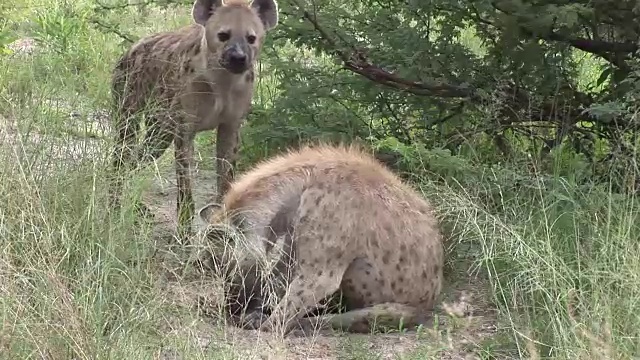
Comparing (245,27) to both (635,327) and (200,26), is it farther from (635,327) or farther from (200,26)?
(635,327)

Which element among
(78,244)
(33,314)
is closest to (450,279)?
(78,244)

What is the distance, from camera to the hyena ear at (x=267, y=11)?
500 centimetres

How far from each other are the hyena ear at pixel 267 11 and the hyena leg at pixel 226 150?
20.1 inches

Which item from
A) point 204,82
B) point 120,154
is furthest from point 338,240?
point 204,82

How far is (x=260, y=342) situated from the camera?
3.35 m

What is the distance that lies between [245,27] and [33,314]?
221 centimetres

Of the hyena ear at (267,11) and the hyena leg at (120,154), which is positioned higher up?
the hyena ear at (267,11)

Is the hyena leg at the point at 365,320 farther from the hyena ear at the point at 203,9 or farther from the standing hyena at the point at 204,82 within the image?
the hyena ear at the point at 203,9

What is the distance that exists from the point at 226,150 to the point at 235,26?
61 cm

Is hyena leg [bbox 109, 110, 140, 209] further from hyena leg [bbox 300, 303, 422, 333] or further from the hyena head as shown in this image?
hyena leg [bbox 300, 303, 422, 333]

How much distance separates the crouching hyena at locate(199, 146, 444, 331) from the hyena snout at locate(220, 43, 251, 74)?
912 mm

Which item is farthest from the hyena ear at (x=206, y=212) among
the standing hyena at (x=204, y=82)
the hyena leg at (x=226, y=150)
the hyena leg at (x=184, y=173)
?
the hyena leg at (x=226, y=150)

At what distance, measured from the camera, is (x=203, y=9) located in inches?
196

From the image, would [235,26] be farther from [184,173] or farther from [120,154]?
[120,154]
